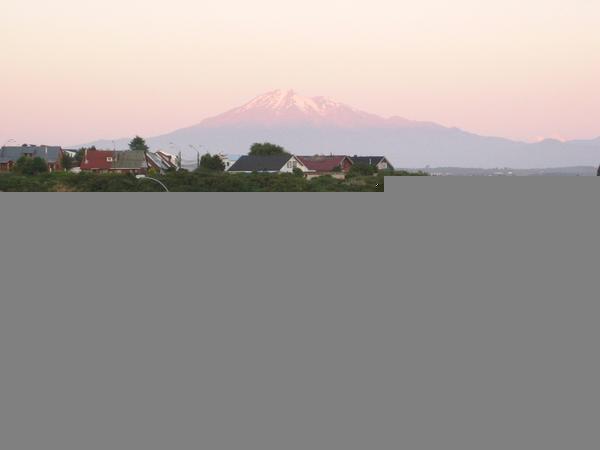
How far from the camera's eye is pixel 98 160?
75.5 meters

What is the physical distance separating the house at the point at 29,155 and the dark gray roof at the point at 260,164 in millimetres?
19309

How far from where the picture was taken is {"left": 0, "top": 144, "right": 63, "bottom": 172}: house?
3012 inches

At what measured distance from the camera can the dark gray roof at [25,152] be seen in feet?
254

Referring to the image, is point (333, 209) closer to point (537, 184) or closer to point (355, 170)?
point (537, 184)

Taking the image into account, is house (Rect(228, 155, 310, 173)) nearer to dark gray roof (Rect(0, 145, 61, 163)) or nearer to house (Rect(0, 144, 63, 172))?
house (Rect(0, 144, 63, 172))

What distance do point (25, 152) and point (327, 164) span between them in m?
32.2

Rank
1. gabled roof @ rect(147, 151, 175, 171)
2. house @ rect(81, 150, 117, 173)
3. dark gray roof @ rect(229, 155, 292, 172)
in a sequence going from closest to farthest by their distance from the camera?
1. house @ rect(81, 150, 117, 173)
2. dark gray roof @ rect(229, 155, 292, 172)
3. gabled roof @ rect(147, 151, 175, 171)

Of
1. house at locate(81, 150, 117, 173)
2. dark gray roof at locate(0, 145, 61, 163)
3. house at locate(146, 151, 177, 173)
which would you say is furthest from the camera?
dark gray roof at locate(0, 145, 61, 163)

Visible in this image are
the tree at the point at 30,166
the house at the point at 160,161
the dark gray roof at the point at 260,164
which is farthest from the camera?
the dark gray roof at the point at 260,164

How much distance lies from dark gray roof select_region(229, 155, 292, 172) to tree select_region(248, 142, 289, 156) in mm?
7266

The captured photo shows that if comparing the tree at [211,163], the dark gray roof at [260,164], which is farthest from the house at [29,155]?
the dark gray roof at [260,164]

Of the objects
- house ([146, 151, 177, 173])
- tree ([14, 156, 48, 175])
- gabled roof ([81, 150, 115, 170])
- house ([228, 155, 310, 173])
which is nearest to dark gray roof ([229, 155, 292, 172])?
house ([228, 155, 310, 173])

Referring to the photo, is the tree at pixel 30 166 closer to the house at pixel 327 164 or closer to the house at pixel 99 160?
the house at pixel 99 160

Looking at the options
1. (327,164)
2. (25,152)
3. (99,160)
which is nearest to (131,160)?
(99,160)
